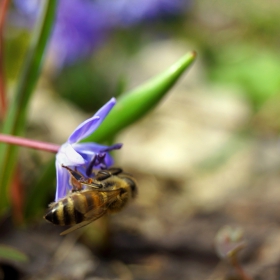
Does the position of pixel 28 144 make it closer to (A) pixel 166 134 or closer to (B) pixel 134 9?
(A) pixel 166 134

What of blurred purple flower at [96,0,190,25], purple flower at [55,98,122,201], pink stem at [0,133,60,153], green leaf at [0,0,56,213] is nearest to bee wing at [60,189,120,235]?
purple flower at [55,98,122,201]

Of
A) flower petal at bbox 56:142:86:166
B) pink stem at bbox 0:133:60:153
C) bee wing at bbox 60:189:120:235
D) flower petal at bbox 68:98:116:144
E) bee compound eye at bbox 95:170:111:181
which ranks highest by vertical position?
flower petal at bbox 68:98:116:144

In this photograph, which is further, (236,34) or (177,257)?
(236,34)

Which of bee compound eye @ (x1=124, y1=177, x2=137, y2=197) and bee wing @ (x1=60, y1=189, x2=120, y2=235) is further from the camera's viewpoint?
bee compound eye @ (x1=124, y1=177, x2=137, y2=197)

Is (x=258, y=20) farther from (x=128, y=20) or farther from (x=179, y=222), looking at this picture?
(x=179, y=222)

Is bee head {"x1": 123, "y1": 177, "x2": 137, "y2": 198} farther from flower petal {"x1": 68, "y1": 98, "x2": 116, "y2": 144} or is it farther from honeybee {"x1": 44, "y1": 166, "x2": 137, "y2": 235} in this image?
flower petal {"x1": 68, "y1": 98, "x2": 116, "y2": 144}

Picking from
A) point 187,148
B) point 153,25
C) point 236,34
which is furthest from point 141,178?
point 236,34

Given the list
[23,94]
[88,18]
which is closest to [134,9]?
[88,18]
